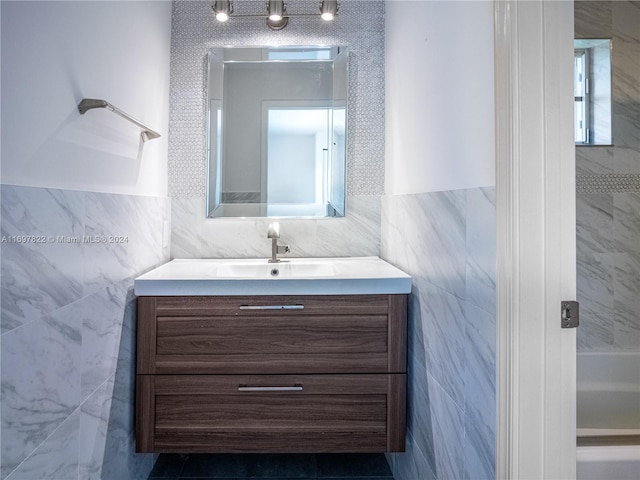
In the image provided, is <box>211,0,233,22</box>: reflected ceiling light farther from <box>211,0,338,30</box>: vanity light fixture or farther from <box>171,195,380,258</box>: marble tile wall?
<box>171,195,380,258</box>: marble tile wall

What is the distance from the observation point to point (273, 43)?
6.17 ft

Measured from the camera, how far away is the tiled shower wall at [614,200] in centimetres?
157

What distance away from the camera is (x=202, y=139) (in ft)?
6.08

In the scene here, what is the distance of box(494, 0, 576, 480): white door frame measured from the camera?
76 cm

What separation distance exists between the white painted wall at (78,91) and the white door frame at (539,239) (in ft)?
3.38

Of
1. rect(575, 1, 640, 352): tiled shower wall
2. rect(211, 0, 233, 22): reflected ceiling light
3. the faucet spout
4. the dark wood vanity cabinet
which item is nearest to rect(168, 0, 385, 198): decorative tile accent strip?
rect(211, 0, 233, 22): reflected ceiling light

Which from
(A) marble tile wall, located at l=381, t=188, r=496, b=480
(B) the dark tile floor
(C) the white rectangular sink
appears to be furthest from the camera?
(B) the dark tile floor

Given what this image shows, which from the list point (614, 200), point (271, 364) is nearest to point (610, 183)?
point (614, 200)

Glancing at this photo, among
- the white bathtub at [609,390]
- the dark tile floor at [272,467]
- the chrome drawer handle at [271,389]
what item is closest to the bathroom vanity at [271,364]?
the chrome drawer handle at [271,389]

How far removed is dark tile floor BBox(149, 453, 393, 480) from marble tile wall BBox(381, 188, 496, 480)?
0.52ft

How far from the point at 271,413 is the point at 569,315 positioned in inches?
38.2

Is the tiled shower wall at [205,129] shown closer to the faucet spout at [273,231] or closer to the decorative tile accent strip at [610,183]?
the faucet spout at [273,231]

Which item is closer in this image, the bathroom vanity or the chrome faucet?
the bathroom vanity

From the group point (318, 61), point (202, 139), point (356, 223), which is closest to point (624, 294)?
point (356, 223)
